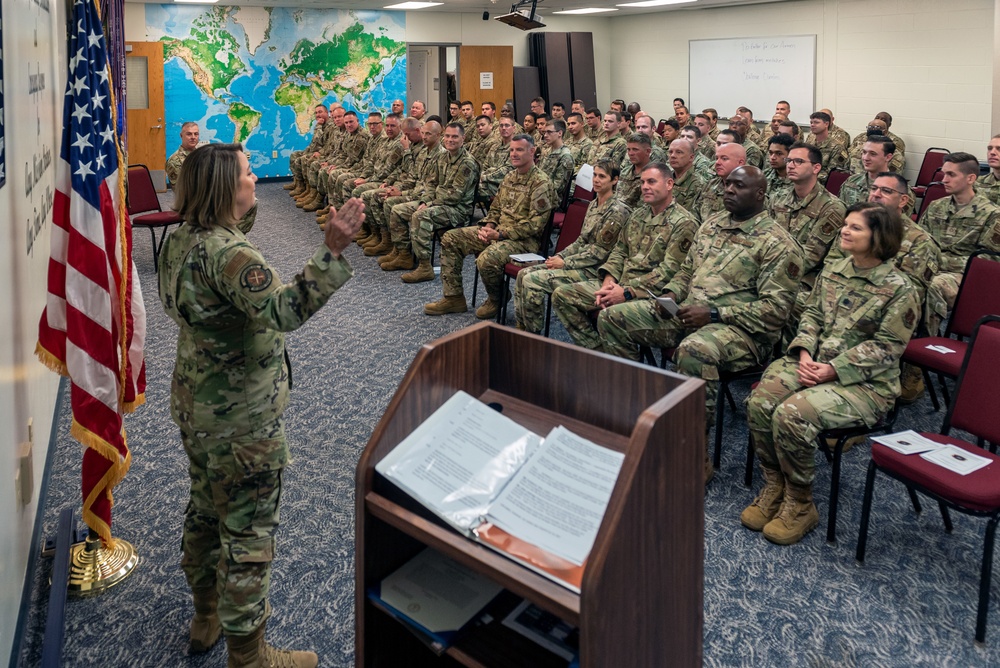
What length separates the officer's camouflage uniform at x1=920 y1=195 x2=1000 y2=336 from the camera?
4.97 meters

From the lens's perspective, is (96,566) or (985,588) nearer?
(985,588)

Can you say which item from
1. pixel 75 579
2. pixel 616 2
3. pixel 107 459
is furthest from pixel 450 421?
pixel 616 2

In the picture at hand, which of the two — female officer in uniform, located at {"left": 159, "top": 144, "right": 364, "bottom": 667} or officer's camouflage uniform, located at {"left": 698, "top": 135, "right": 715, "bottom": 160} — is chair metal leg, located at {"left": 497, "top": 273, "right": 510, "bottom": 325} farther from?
officer's camouflage uniform, located at {"left": 698, "top": 135, "right": 715, "bottom": 160}

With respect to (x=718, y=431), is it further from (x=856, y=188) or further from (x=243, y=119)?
(x=243, y=119)

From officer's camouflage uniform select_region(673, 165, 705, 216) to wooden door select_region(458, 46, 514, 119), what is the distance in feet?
30.0

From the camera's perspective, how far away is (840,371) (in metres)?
3.30

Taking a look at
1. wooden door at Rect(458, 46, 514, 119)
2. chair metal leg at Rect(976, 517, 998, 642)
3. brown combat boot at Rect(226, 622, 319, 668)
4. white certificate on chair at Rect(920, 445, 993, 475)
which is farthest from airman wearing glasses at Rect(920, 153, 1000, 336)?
wooden door at Rect(458, 46, 514, 119)

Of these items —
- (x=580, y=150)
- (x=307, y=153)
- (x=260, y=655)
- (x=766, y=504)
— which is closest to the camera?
(x=260, y=655)

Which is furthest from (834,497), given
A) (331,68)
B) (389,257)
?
(331,68)

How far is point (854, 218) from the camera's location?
3449 millimetres

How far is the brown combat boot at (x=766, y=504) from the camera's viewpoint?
3326 millimetres

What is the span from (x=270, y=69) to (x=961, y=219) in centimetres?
1100

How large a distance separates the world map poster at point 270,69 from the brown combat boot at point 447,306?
8155 millimetres

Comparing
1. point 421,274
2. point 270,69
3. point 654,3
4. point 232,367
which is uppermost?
point 654,3
